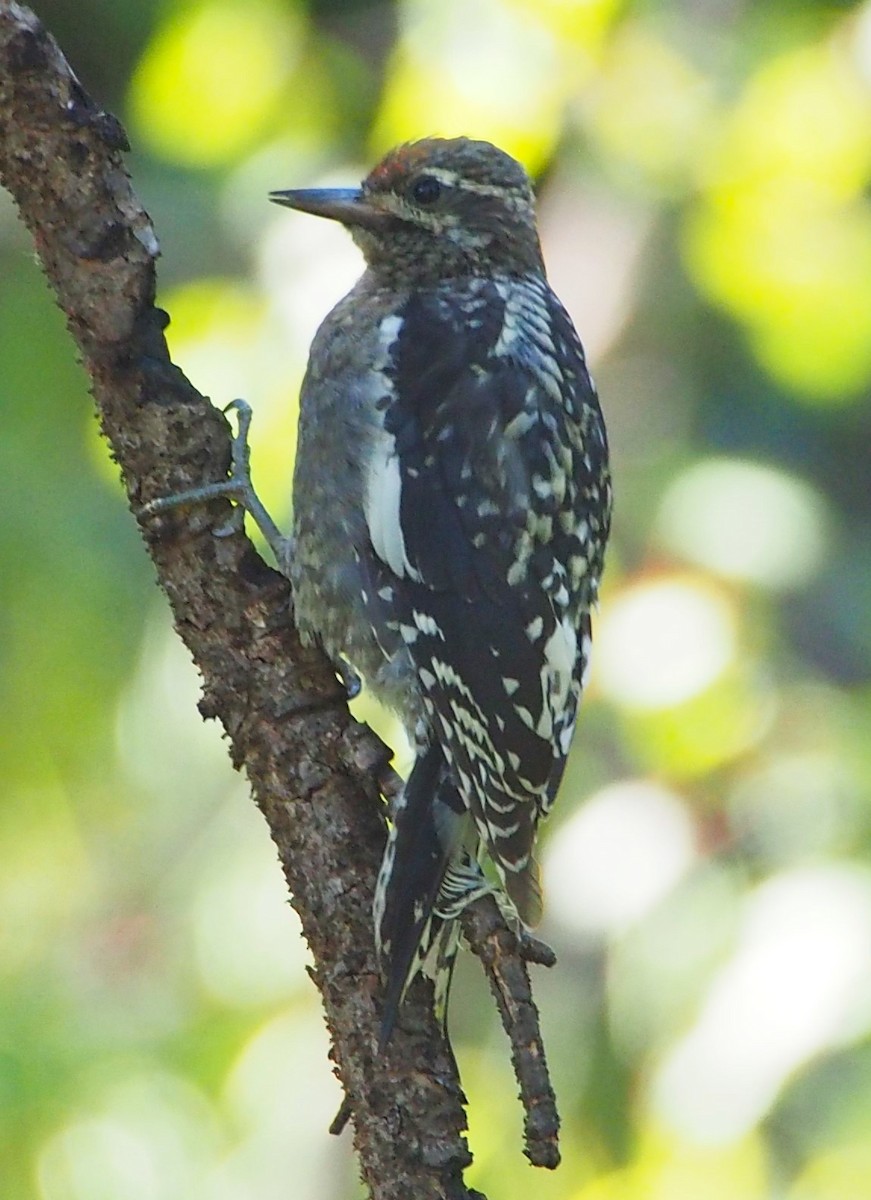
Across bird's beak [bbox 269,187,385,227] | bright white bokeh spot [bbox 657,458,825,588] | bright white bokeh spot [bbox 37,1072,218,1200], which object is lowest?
bright white bokeh spot [bbox 37,1072,218,1200]

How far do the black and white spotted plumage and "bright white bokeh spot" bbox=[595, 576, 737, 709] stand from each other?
45 cm

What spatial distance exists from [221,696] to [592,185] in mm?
1861

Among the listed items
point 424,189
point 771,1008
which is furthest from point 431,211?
point 771,1008

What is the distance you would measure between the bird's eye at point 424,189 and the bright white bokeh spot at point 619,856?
46.6 inches

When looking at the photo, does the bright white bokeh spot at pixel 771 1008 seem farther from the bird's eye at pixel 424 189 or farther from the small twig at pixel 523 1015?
the bird's eye at pixel 424 189

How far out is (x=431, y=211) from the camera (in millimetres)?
3156

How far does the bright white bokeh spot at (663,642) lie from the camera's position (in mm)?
3199

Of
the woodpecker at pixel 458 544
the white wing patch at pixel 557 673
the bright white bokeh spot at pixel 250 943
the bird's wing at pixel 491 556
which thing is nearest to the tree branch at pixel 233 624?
the woodpecker at pixel 458 544

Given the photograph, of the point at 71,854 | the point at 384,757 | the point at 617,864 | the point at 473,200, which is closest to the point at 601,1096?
the point at 617,864

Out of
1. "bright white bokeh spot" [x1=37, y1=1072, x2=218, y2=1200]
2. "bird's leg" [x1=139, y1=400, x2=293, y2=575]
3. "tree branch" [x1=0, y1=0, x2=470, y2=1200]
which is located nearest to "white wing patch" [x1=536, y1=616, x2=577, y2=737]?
"tree branch" [x1=0, y1=0, x2=470, y2=1200]

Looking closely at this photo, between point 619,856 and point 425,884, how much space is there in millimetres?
1136

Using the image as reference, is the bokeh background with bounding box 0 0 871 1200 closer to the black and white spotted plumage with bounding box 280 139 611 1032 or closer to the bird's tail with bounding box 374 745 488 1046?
the black and white spotted plumage with bounding box 280 139 611 1032

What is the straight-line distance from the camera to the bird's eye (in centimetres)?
315

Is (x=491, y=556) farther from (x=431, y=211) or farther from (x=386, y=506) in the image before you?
(x=431, y=211)
